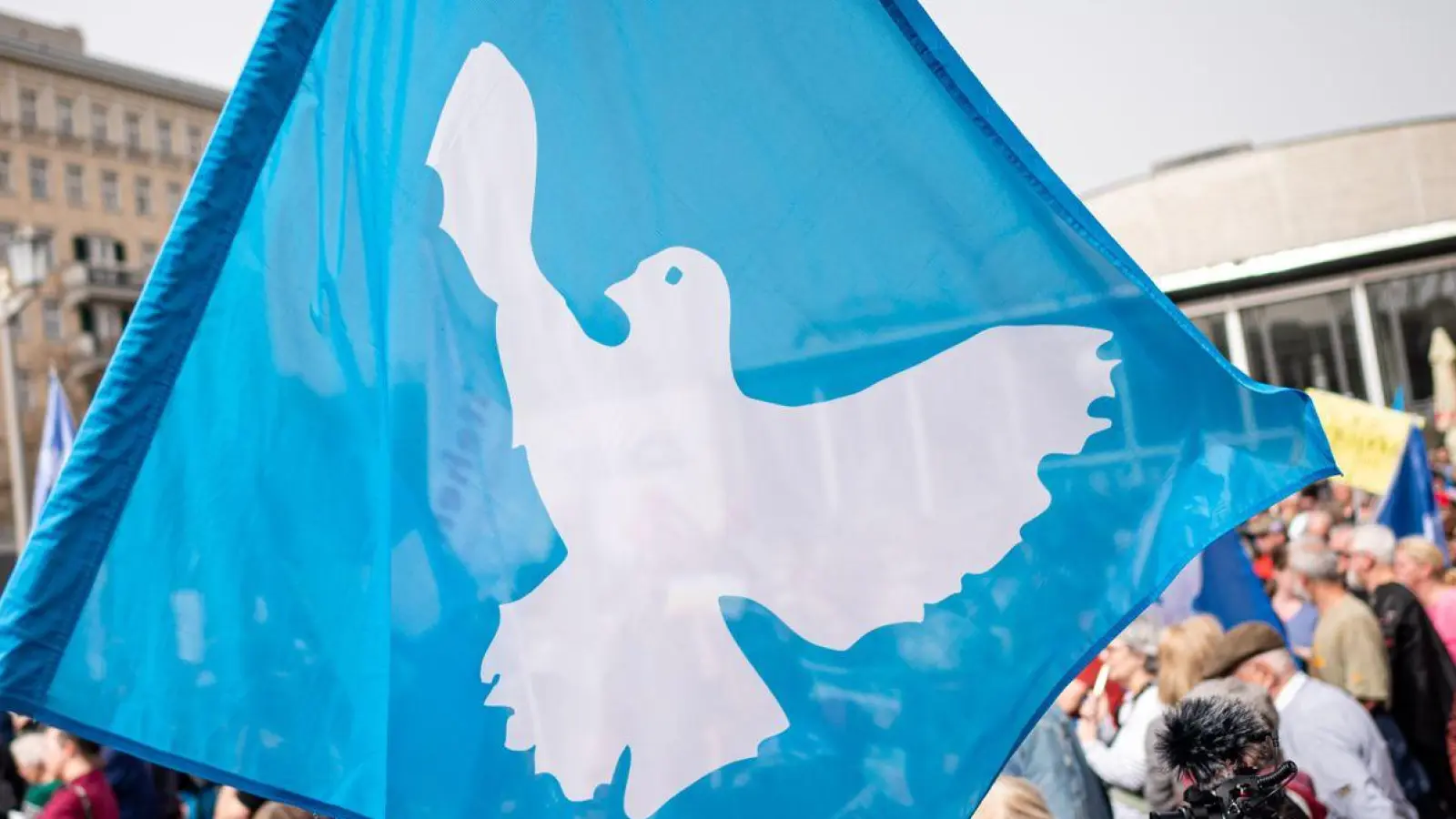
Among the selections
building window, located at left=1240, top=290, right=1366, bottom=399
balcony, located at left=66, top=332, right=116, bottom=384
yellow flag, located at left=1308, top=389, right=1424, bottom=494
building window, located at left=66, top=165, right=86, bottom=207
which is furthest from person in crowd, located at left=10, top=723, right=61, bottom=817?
building window, located at left=66, top=165, right=86, bottom=207

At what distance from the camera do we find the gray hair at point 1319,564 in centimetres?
614

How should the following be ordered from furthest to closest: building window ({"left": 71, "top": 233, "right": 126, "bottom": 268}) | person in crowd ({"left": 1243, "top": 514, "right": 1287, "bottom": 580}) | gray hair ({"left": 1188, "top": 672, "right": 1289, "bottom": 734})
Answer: building window ({"left": 71, "top": 233, "right": 126, "bottom": 268}), person in crowd ({"left": 1243, "top": 514, "right": 1287, "bottom": 580}), gray hair ({"left": 1188, "top": 672, "right": 1289, "bottom": 734})

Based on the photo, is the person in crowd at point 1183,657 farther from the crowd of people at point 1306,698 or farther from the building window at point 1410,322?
the building window at point 1410,322

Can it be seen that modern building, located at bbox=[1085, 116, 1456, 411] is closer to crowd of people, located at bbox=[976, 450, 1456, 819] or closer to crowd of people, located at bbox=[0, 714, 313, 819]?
crowd of people, located at bbox=[976, 450, 1456, 819]

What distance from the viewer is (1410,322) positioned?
28938mm

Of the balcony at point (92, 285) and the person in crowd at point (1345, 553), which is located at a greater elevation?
the balcony at point (92, 285)

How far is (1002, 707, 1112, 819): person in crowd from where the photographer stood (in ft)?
14.4

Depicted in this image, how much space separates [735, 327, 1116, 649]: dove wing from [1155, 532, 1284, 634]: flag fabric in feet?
13.2

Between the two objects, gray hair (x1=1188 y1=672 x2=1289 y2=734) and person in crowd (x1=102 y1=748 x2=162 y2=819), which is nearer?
gray hair (x1=1188 y1=672 x2=1289 y2=734)

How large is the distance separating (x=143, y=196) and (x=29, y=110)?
5.38m

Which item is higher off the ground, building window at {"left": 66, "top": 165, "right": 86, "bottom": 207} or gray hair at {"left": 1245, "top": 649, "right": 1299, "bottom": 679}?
building window at {"left": 66, "top": 165, "right": 86, "bottom": 207}

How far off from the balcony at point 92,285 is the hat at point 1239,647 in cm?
5609

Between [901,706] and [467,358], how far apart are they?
3.05 feet

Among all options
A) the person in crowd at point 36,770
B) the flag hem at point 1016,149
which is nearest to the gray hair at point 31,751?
the person in crowd at point 36,770
